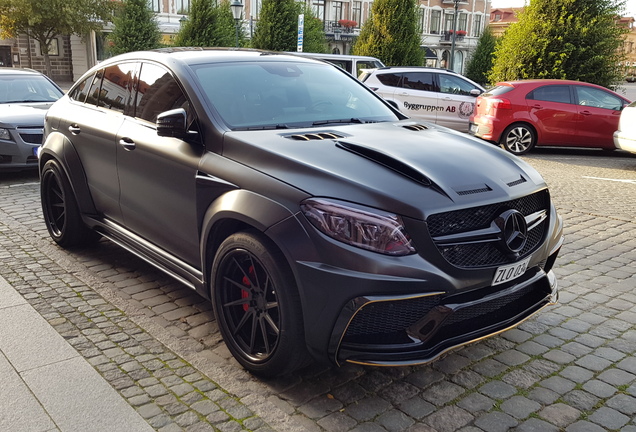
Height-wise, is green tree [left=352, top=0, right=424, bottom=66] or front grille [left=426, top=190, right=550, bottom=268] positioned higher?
green tree [left=352, top=0, right=424, bottom=66]

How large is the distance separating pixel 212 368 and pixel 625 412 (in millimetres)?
2178

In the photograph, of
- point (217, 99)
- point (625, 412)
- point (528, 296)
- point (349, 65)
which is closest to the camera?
point (625, 412)

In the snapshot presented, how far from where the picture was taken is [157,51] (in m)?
4.60

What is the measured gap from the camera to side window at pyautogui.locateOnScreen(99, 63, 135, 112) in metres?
4.67

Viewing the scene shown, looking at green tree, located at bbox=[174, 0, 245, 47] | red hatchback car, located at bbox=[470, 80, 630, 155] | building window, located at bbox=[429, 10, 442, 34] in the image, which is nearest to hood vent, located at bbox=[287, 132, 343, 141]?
red hatchback car, located at bbox=[470, 80, 630, 155]

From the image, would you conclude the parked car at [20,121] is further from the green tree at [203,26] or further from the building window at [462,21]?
the building window at [462,21]

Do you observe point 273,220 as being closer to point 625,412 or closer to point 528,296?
point 528,296

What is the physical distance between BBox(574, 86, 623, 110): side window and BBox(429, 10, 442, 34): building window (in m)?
58.8

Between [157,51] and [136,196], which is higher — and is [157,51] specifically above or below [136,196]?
above

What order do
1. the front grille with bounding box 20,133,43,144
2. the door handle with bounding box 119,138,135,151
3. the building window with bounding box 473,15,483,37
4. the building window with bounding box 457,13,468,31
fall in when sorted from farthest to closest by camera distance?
1. the building window with bounding box 473,15,483,37
2. the building window with bounding box 457,13,468,31
3. the front grille with bounding box 20,133,43,144
4. the door handle with bounding box 119,138,135,151

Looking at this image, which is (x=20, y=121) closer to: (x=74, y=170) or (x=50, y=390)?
(x=74, y=170)

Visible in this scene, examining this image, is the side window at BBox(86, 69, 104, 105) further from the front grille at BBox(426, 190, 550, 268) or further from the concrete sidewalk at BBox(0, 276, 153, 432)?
the front grille at BBox(426, 190, 550, 268)

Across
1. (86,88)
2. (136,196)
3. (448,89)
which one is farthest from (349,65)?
(136,196)

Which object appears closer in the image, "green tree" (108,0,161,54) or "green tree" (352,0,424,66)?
"green tree" (352,0,424,66)
